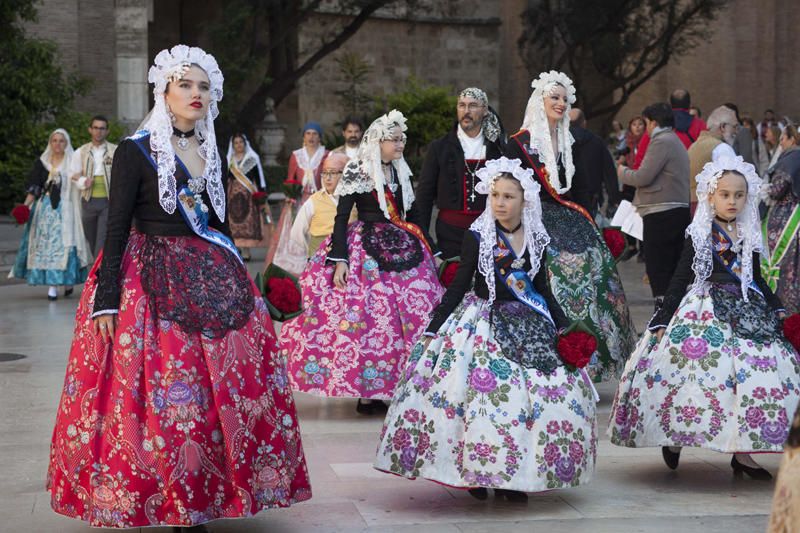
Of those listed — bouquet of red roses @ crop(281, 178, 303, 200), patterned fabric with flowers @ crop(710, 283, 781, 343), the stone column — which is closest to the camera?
patterned fabric with flowers @ crop(710, 283, 781, 343)

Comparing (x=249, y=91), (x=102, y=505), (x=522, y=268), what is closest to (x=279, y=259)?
(x=522, y=268)

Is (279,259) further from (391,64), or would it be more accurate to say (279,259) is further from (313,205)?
(391,64)

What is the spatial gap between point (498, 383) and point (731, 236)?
62.0 inches

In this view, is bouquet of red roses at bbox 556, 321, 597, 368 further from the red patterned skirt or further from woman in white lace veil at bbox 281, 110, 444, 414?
woman in white lace veil at bbox 281, 110, 444, 414

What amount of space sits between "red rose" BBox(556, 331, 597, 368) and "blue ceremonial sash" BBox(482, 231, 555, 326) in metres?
0.32

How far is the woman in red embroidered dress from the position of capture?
5.38 metres

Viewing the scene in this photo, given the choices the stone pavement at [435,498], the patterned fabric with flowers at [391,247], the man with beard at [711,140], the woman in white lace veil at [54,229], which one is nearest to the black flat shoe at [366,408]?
the stone pavement at [435,498]

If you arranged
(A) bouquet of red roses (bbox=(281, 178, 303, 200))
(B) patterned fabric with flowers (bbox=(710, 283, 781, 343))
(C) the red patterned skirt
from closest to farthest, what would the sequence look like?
1. (C) the red patterned skirt
2. (B) patterned fabric with flowers (bbox=(710, 283, 781, 343))
3. (A) bouquet of red roses (bbox=(281, 178, 303, 200))

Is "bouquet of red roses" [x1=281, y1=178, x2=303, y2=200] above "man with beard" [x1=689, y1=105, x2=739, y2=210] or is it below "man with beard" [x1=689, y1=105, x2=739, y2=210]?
below

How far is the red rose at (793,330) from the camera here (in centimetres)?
655

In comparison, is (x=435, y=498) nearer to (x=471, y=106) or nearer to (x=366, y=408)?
(x=366, y=408)

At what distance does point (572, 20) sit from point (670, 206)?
2367 centimetres

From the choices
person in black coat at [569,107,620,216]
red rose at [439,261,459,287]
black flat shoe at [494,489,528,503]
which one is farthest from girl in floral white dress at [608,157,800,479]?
person in black coat at [569,107,620,216]

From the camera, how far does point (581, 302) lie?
883cm
